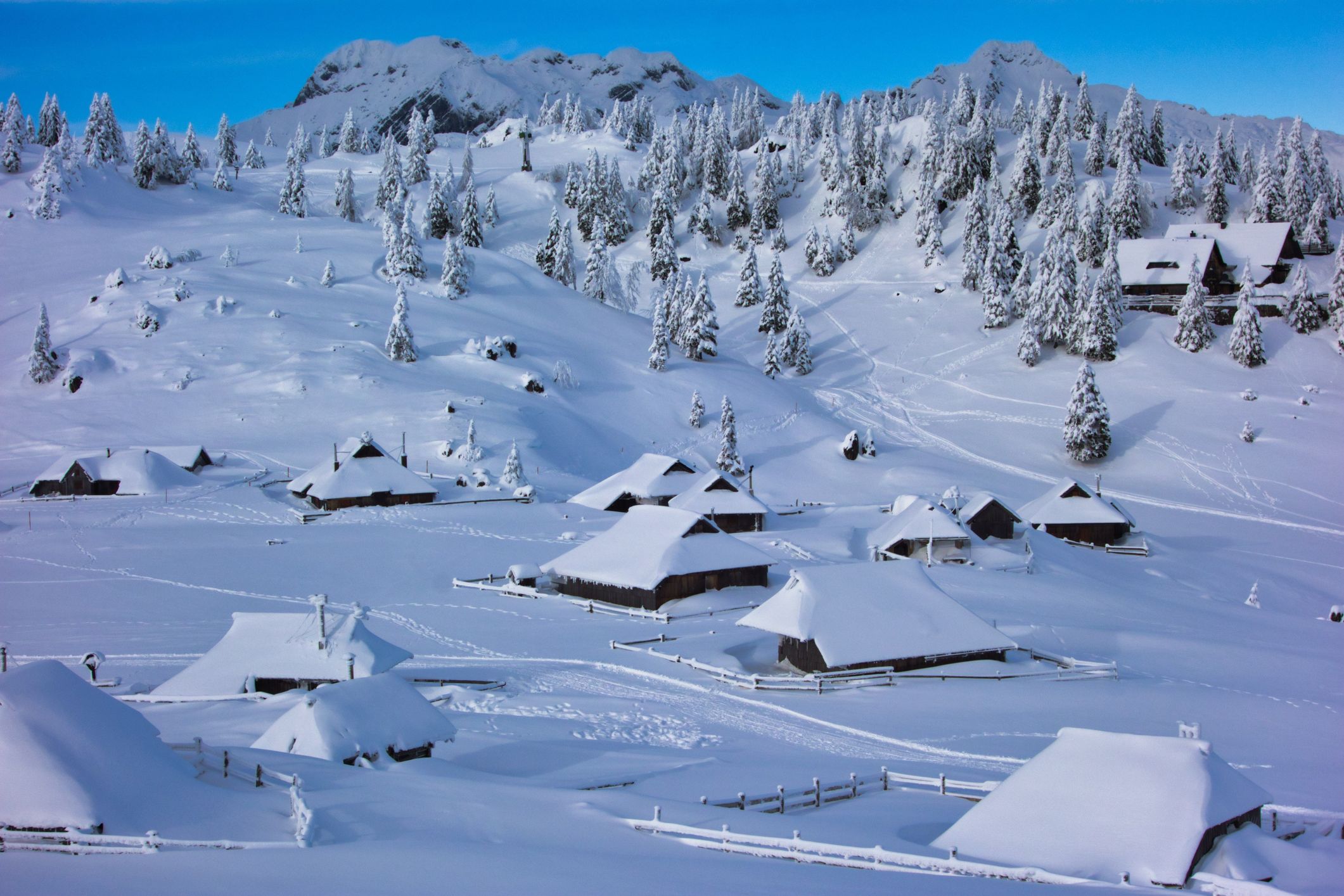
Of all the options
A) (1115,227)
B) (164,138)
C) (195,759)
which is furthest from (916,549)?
(164,138)

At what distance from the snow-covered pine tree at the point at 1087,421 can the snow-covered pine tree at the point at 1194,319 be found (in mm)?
16233

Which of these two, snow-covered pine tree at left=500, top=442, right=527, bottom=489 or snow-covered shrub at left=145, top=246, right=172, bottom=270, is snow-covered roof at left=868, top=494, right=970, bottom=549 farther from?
snow-covered shrub at left=145, top=246, right=172, bottom=270

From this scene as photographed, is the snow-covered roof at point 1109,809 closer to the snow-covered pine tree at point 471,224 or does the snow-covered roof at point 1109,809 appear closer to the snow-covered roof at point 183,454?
the snow-covered roof at point 183,454

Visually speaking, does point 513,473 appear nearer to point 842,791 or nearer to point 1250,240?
point 842,791

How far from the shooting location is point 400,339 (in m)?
72.8

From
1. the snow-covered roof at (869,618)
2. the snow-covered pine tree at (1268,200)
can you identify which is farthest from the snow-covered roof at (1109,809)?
the snow-covered pine tree at (1268,200)

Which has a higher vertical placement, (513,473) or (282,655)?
(513,473)

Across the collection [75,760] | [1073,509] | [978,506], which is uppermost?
[978,506]

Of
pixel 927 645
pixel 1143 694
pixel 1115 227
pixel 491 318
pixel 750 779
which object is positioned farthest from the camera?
pixel 1115 227

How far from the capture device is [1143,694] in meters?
28.6

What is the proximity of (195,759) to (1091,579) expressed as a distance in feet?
132

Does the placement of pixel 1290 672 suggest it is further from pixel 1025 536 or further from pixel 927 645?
pixel 1025 536

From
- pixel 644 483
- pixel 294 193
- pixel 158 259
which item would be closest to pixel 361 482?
pixel 644 483

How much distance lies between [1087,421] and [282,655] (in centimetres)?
5596
